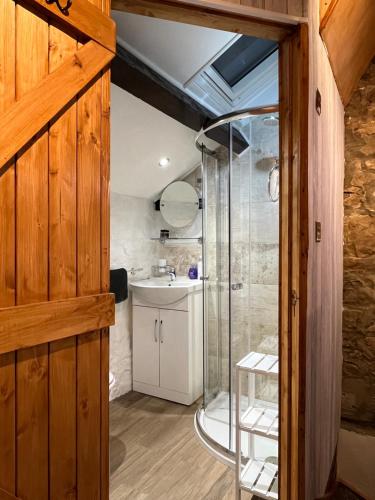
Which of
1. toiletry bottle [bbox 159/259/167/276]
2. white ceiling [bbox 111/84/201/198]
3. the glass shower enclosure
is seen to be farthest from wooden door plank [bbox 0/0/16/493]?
toiletry bottle [bbox 159/259/167/276]

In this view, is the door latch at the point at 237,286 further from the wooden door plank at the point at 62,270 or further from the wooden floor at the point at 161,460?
the wooden door plank at the point at 62,270

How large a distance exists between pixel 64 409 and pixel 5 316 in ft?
0.98

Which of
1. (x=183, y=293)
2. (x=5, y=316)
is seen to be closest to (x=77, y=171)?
(x=5, y=316)

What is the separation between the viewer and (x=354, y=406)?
224 centimetres

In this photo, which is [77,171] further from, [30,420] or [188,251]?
[188,251]

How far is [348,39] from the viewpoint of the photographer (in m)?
1.69

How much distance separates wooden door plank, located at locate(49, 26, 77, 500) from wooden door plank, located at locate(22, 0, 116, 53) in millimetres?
31

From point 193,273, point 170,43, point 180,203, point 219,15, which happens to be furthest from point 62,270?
point 180,203

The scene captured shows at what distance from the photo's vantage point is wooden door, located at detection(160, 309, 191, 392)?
2.82 meters

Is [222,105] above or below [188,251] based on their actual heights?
above

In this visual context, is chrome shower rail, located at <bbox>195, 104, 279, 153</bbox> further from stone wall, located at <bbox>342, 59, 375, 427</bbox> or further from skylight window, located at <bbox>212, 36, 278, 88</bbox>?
stone wall, located at <bbox>342, 59, 375, 427</bbox>

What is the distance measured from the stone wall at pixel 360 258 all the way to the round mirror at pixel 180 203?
4.85ft

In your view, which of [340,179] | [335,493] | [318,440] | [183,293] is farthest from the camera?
[183,293]

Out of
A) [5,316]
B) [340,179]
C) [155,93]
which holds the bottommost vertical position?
[5,316]
